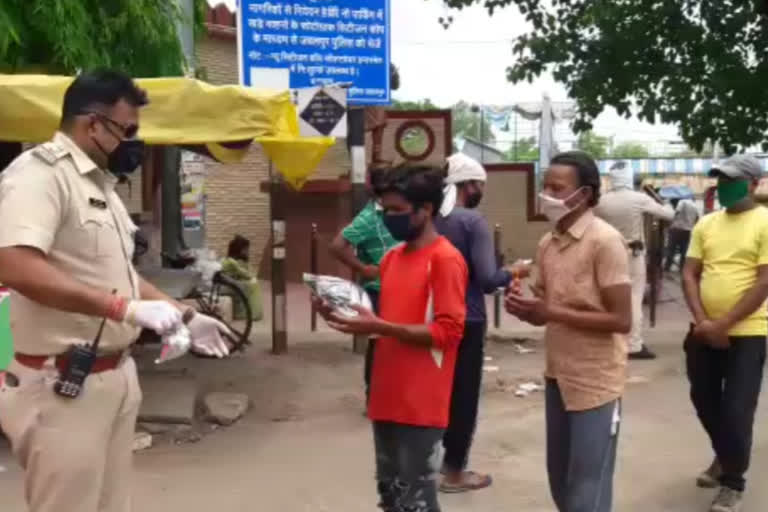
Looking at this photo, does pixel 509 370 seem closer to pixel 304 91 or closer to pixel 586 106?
pixel 304 91

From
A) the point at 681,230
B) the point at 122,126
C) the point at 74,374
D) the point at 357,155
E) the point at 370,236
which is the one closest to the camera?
the point at 74,374

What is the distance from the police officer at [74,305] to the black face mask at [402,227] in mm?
1013

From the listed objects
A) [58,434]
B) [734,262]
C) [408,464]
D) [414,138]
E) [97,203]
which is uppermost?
[414,138]

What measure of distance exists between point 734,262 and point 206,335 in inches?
119

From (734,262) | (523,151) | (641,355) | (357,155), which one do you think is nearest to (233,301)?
(357,155)

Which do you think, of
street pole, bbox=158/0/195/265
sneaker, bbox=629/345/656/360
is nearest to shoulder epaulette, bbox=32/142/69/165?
sneaker, bbox=629/345/656/360

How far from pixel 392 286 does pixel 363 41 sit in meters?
6.59

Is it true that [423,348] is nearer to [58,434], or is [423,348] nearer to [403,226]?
[403,226]

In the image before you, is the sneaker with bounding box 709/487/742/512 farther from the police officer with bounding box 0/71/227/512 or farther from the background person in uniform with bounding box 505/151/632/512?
the police officer with bounding box 0/71/227/512

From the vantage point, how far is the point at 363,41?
10367 mm

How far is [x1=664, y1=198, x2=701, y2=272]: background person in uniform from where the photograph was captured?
2055 cm

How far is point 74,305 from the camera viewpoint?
3076mm

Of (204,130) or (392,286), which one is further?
(204,130)

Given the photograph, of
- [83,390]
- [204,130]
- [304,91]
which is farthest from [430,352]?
[304,91]
